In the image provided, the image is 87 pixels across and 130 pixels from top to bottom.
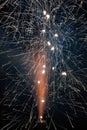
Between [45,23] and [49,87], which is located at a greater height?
[45,23]

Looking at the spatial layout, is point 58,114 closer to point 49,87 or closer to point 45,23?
point 49,87

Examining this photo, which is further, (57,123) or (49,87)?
(57,123)

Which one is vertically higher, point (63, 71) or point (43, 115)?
point (63, 71)

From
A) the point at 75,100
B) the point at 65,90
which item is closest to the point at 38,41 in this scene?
the point at 65,90

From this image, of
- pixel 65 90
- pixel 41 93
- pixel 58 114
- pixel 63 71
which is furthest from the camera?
pixel 58 114

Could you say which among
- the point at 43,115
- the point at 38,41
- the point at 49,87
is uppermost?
the point at 38,41

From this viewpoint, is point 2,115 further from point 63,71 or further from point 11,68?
point 63,71

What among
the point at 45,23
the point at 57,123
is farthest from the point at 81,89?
the point at 45,23

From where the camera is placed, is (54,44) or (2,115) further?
(2,115)

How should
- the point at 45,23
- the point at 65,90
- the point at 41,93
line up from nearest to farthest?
the point at 45,23 → the point at 41,93 → the point at 65,90
